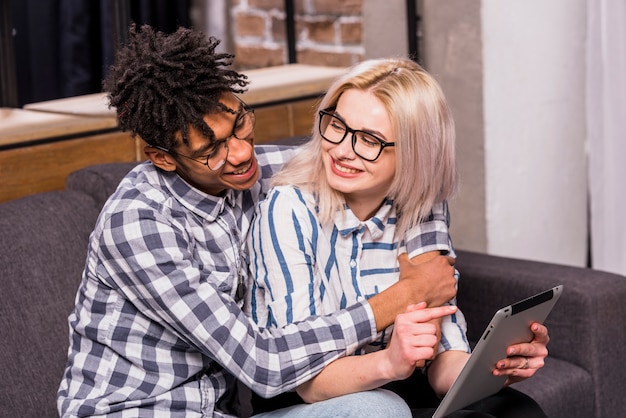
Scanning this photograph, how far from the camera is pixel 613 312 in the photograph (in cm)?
195

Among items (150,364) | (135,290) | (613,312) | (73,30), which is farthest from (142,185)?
(73,30)

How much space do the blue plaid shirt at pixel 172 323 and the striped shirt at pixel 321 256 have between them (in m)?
0.04

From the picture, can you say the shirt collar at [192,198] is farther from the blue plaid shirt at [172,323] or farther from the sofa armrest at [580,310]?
the sofa armrest at [580,310]

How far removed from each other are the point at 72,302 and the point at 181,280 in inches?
16.8

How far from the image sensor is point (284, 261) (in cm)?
149

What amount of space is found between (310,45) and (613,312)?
4.15 ft

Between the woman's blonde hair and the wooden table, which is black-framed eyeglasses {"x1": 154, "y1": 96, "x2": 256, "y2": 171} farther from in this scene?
the wooden table

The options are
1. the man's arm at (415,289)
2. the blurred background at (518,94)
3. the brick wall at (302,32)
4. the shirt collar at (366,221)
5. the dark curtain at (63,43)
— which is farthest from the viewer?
the dark curtain at (63,43)

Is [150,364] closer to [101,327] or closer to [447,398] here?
[101,327]

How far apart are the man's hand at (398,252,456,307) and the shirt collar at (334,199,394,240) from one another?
73 mm

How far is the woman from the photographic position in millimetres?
1493

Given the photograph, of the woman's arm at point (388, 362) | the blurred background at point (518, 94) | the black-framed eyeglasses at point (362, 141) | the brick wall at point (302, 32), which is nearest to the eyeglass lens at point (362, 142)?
the black-framed eyeglasses at point (362, 141)

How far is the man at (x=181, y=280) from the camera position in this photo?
1.41 meters

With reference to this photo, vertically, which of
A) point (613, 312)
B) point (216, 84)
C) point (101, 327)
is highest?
point (216, 84)
